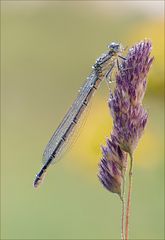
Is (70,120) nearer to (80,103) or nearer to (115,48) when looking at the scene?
(80,103)

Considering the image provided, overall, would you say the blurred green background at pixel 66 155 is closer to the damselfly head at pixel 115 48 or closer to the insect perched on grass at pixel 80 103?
the insect perched on grass at pixel 80 103

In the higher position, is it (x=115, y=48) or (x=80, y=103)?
(x=115, y=48)

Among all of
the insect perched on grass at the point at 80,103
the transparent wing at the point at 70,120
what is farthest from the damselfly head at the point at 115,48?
the transparent wing at the point at 70,120

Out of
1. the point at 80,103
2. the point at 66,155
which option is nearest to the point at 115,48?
the point at 80,103

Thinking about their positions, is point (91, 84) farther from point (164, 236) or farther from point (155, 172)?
point (155, 172)

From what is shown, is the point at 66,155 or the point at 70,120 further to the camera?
the point at 66,155

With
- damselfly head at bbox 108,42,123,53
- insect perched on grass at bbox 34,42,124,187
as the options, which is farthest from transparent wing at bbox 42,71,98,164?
damselfly head at bbox 108,42,123,53

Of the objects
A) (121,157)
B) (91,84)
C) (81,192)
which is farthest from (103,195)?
(121,157)

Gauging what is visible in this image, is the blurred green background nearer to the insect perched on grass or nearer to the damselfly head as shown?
the insect perched on grass
